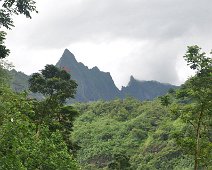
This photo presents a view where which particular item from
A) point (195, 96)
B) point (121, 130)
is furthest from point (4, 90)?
point (121, 130)

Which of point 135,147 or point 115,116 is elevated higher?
point 115,116

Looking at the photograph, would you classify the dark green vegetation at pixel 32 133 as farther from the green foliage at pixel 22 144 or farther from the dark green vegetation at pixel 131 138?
the dark green vegetation at pixel 131 138

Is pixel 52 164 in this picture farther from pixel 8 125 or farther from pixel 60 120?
pixel 60 120

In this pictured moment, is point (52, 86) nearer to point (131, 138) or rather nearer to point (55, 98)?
point (55, 98)

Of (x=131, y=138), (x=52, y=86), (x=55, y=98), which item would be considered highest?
(x=52, y=86)

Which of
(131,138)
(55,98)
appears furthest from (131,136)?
(55,98)

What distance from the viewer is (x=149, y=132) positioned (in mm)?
154750

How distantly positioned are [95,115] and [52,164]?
169 metres

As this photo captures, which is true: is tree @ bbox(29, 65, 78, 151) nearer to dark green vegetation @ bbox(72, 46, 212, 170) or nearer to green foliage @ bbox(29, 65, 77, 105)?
green foliage @ bbox(29, 65, 77, 105)

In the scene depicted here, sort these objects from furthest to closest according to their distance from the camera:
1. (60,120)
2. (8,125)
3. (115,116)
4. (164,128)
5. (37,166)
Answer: (115,116) < (164,128) < (60,120) < (37,166) < (8,125)

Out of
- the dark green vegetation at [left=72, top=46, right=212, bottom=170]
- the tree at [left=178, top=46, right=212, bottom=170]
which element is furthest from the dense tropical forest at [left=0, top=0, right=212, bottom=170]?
the dark green vegetation at [left=72, top=46, right=212, bottom=170]

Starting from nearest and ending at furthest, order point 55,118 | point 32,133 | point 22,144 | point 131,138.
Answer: point 22,144, point 32,133, point 55,118, point 131,138

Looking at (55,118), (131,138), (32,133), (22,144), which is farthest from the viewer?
(131,138)

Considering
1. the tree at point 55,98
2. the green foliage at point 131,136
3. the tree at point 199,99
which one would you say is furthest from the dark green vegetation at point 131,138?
the tree at point 199,99
